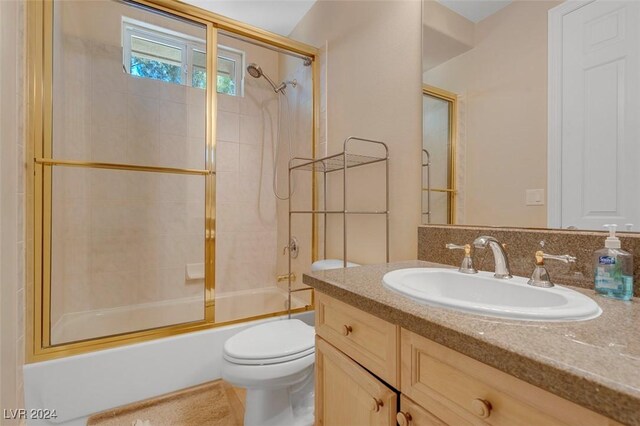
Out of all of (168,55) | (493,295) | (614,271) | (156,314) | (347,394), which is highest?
(168,55)

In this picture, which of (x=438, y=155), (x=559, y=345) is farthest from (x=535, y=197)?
(x=559, y=345)

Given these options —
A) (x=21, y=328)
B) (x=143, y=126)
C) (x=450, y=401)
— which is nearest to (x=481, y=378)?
(x=450, y=401)

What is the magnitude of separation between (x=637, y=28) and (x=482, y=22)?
47cm

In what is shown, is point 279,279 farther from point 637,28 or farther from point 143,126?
point 637,28

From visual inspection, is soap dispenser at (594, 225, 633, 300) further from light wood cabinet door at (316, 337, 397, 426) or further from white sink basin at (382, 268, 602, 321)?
light wood cabinet door at (316, 337, 397, 426)

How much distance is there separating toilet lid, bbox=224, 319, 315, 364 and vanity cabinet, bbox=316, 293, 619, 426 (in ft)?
1.14

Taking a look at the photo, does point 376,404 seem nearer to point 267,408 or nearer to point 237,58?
point 267,408

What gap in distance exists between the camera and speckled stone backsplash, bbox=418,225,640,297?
778 millimetres

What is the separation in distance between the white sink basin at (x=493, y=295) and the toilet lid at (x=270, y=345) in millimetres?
627

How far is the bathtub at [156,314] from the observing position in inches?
64.2

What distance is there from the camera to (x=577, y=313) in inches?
21.4

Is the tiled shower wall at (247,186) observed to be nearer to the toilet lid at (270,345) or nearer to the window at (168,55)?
the window at (168,55)

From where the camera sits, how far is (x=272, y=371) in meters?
1.19

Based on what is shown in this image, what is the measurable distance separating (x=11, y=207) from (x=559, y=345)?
70.7 inches
